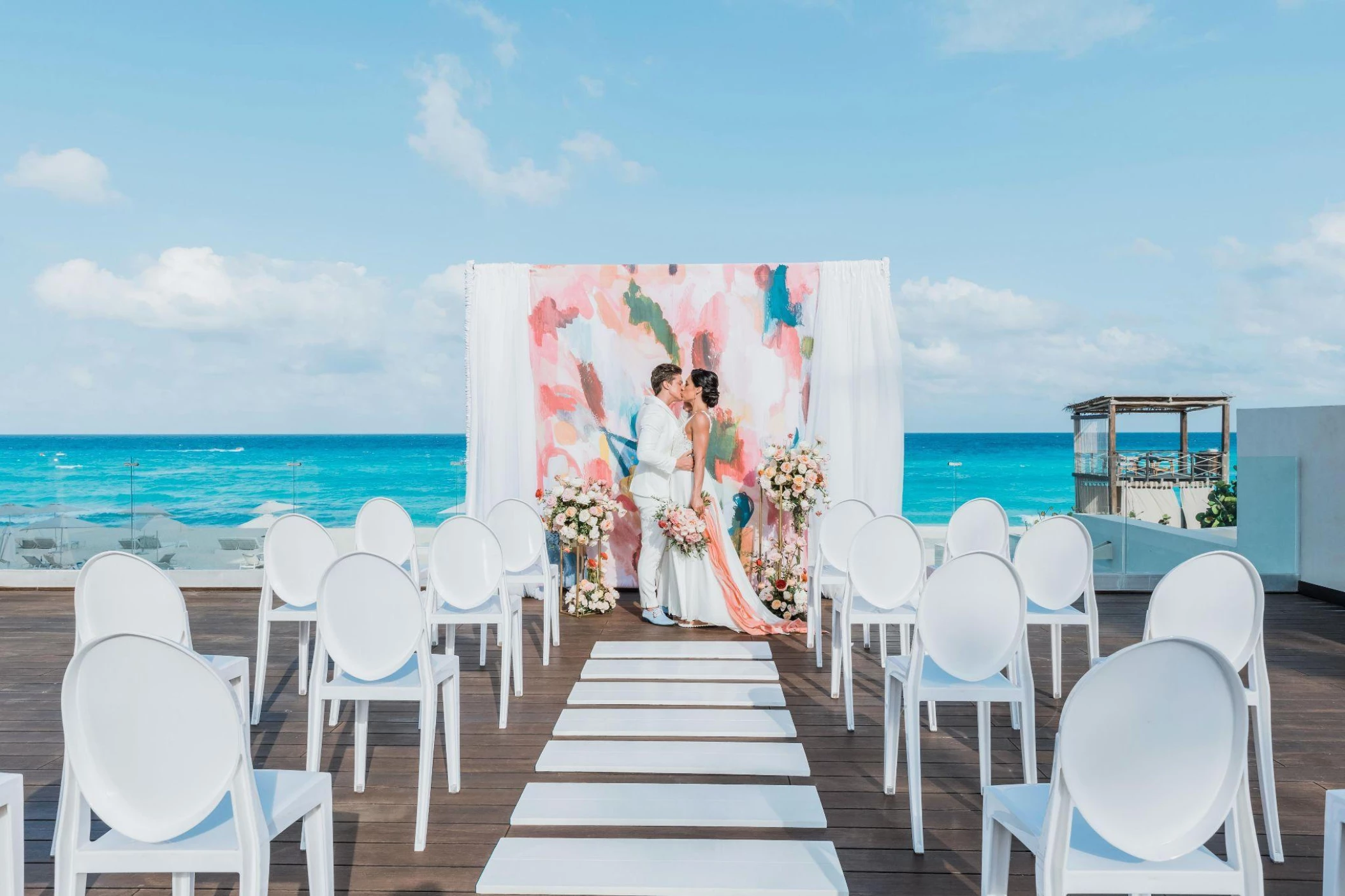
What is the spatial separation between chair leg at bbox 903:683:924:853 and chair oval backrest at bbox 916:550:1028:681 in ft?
0.71

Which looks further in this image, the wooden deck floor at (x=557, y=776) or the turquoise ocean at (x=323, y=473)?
the turquoise ocean at (x=323, y=473)

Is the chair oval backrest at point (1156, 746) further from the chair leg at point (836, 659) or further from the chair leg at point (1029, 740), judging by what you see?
the chair leg at point (836, 659)

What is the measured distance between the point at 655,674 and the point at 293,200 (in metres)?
12.3

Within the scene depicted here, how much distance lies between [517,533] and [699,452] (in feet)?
5.01

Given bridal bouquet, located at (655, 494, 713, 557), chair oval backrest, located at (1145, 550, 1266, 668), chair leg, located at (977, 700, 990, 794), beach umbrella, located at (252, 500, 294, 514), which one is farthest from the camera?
beach umbrella, located at (252, 500, 294, 514)

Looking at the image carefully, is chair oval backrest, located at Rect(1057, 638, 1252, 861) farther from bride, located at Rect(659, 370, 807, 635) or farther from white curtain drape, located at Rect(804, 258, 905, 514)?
white curtain drape, located at Rect(804, 258, 905, 514)

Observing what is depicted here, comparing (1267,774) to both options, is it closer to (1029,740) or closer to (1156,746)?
(1029,740)

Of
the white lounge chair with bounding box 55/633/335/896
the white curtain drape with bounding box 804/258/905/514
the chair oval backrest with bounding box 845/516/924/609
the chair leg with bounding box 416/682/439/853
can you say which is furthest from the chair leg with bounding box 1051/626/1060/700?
the white lounge chair with bounding box 55/633/335/896

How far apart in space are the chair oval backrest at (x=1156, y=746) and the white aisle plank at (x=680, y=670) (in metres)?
2.89

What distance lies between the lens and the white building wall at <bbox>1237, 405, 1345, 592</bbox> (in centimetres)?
615

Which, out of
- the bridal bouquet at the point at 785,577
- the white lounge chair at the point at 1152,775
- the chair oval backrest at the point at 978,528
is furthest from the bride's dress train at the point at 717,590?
the white lounge chair at the point at 1152,775

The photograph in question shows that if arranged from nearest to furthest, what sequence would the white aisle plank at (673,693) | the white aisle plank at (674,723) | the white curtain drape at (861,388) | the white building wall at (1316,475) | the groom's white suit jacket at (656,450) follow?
the white aisle plank at (674,723)
the white aisle plank at (673,693)
the groom's white suit jacket at (656,450)
the white building wall at (1316,475)
the white curtain drape at (861,388)

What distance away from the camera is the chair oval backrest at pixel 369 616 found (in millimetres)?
2504

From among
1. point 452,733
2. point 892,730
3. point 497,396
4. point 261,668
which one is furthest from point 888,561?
point 497,396
